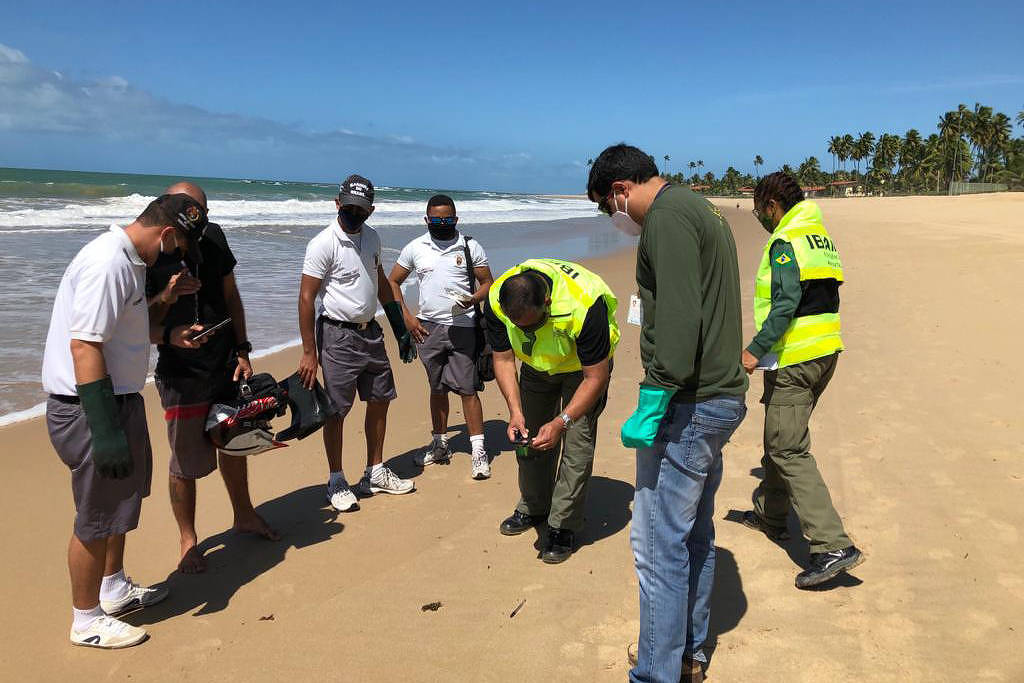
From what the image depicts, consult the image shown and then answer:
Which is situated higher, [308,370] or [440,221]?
[440,221]

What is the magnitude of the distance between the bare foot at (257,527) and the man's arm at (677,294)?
9.16 feet

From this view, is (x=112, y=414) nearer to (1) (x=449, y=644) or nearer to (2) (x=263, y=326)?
(1) (x=449, y=644)

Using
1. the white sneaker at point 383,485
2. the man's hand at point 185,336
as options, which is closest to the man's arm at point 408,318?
the white sneaker at point 383,485

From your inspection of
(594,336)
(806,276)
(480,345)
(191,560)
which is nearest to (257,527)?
(191,560)

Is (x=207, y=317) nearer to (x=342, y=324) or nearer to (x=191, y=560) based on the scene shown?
(x=342, y=324)

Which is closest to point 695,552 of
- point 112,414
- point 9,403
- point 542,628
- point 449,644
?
point 542,628

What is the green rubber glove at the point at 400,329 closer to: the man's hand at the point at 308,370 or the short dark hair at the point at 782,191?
the man's hand at the point at 308,370

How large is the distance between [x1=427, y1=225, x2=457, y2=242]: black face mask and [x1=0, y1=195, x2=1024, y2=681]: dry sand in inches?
66.0

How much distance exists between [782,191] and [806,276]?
0.51 meters

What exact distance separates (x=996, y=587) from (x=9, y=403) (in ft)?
23.2

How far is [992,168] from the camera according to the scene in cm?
7881

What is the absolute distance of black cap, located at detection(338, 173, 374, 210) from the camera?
4.27 metres

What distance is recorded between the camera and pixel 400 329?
4.98 meters

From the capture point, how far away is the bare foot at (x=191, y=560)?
3680mm
